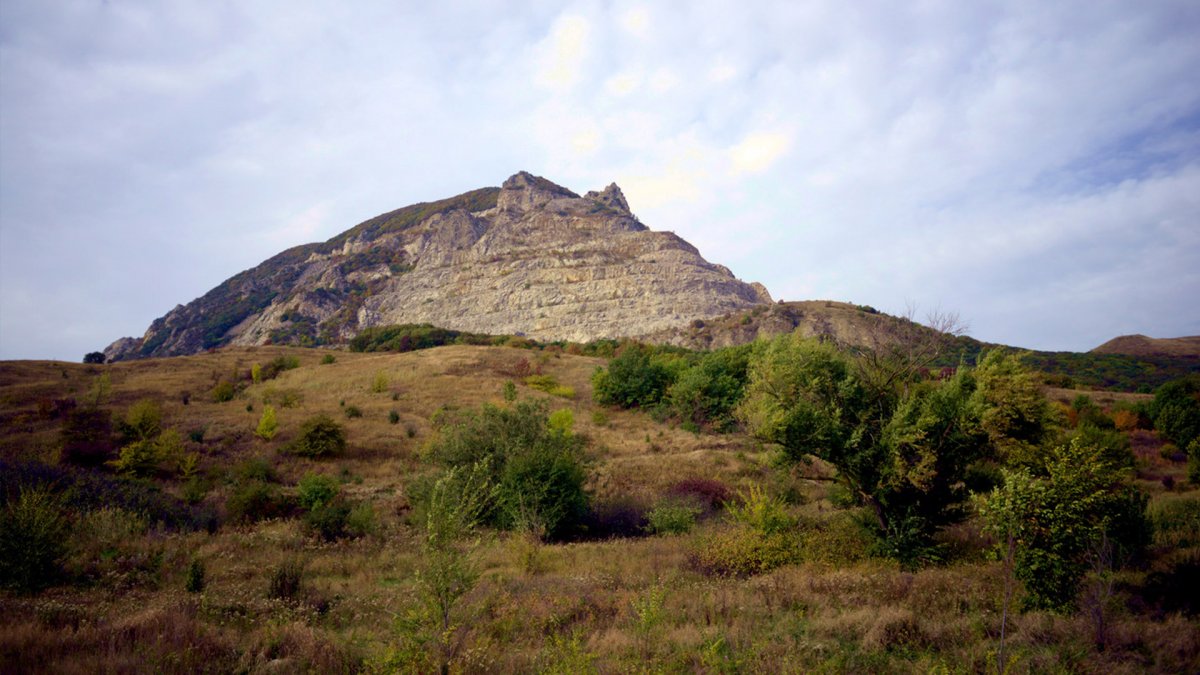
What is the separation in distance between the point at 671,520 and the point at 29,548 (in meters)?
13.2

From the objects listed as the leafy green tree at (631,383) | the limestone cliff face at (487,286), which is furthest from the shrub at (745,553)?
the limestone cliff face at (487,286)

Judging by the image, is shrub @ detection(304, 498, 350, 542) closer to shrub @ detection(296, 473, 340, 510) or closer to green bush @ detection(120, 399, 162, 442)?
shrub @ detection(296, 473, 340, 510)

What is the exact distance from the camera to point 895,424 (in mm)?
11156

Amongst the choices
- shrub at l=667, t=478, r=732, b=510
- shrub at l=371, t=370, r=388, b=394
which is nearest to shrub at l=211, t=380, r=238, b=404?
shrub at l=371, t=370, r=388, b=394

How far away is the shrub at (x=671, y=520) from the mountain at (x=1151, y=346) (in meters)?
88.9

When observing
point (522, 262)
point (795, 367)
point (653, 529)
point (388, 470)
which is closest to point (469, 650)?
point (795, 367)

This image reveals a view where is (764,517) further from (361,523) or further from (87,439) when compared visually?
(87,439)

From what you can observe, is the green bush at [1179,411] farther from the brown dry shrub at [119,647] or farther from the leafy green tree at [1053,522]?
the brown dry shrub at [119,647]

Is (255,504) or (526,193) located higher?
(526,193)

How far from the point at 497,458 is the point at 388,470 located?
9240 mm

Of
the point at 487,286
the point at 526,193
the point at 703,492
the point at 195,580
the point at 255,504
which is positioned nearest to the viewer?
the point at 195,580

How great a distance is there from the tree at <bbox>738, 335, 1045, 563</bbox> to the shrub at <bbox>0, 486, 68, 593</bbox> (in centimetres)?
1319

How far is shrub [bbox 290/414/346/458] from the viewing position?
24.9m

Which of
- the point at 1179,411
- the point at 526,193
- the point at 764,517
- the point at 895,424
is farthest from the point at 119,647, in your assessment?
the point at 526,193
